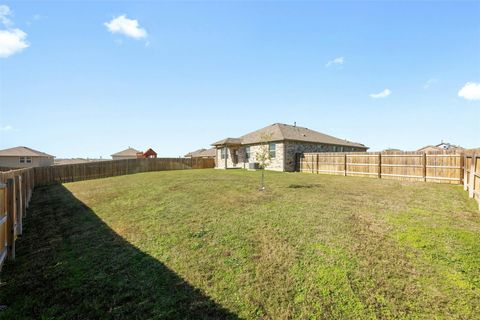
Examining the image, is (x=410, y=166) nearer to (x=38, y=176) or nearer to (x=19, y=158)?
(x=38, y=176)

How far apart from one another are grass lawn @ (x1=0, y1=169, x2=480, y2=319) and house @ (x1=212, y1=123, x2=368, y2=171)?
14418 mm

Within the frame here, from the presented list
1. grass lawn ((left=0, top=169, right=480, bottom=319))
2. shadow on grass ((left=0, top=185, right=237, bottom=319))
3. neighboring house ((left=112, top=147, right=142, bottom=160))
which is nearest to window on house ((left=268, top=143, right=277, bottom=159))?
grass lawn ((left=0, top=169, right=480, bottom=319))

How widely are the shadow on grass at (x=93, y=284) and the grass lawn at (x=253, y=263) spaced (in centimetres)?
2

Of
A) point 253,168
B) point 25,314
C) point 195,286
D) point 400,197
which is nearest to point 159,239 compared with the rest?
point 195,286

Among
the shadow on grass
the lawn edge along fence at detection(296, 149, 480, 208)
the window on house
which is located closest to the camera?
the shadow on grass

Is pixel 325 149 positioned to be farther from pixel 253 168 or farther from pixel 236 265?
pixel 236 265

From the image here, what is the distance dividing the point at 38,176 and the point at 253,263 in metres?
22.6

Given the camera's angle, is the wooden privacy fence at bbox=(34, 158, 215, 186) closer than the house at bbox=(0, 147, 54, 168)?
Yes

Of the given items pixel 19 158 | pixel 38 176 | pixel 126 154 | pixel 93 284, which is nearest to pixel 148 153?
pixel 38 176

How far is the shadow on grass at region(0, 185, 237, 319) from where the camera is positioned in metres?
3.78

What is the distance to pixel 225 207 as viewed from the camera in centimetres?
881

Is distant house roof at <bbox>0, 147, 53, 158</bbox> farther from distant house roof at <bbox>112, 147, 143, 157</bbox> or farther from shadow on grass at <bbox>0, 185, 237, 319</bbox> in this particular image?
shadow on grass at <bbox>0, 185, 237, 319</bbox>

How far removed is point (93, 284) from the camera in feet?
14.8

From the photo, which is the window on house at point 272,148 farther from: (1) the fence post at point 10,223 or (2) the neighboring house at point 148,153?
(2) the neighboring house at point 148,153
